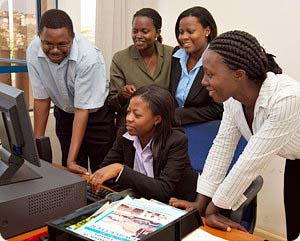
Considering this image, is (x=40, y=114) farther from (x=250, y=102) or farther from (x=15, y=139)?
(x=250, y=102)

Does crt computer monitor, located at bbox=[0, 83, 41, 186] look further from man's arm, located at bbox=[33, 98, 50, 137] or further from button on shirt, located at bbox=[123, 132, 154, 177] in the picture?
man's arm, located at bbox=[33, 98, 50, 137]

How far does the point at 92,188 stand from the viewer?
59.2 inches

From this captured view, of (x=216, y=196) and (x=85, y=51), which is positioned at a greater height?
(x=85, y=51)

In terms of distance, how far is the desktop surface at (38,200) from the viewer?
1132mm

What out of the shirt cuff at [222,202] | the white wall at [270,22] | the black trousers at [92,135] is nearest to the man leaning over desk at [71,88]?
the black trousers at [92,135]

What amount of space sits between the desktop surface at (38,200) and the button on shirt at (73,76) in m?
0.78

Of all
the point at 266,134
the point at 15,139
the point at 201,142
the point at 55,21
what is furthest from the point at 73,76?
the point at 266,134

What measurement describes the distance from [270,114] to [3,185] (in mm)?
882

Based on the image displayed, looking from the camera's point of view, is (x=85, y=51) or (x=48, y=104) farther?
(x=48, y=104)

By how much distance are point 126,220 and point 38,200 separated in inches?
13.9

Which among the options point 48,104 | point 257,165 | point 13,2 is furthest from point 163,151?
point 13,2

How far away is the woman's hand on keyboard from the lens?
1509 mm

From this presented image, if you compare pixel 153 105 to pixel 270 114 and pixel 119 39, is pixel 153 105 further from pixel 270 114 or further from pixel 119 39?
pixel 119 39

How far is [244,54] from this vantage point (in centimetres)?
132
